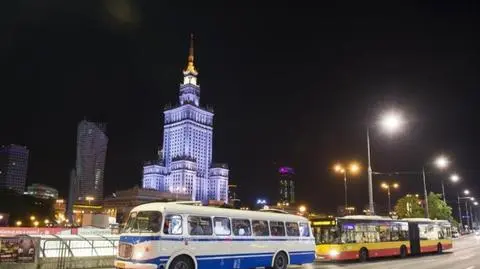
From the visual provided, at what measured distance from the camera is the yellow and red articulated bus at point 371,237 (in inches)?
1084

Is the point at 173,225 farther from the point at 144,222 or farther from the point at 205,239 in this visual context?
the point at 205,239

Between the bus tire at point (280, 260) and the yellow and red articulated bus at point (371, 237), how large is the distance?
621 centimetres

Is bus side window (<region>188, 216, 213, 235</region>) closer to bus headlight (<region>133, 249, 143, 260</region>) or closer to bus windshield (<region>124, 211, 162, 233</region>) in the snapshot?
bus windshield (<region>124, 211, 162, 233</region>)

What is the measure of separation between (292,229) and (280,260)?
1.84m

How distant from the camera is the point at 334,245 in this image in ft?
89.5

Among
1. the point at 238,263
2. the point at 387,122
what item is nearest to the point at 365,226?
the point at 387,122

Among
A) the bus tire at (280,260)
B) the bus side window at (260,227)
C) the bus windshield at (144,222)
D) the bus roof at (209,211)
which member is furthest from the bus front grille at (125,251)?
the bus tire at (280,260)

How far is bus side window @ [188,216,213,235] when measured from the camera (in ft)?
57.3

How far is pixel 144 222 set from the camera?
16797 millimetres

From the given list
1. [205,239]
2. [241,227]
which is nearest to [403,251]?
[241,227]

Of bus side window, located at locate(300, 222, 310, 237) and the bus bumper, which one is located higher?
bus side window, located at locate(300, 222, 310, 237)

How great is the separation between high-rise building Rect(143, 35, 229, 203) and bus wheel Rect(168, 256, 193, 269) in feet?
533

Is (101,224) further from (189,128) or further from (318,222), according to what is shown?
(189,128)

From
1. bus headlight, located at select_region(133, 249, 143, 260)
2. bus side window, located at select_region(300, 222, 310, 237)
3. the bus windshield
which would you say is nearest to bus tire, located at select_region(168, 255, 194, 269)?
bus headlight, located at select_region(133, 249, 143, 260)
